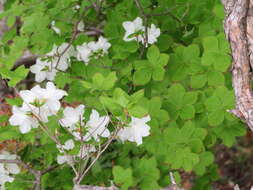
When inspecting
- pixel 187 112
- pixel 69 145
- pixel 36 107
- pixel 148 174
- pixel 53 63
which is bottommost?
pixel 148 174

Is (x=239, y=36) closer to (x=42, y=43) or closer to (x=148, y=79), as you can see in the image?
(x=148, y=79)

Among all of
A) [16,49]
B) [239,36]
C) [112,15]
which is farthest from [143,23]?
[239,36]

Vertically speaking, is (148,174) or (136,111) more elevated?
(136,111)

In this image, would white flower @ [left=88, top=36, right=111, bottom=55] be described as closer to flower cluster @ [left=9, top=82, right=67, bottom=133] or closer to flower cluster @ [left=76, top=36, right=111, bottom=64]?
flower cluster @ [left=76, top=36, right=111, bottom=64]

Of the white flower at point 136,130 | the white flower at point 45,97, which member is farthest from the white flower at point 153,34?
the white flower at point 45,97

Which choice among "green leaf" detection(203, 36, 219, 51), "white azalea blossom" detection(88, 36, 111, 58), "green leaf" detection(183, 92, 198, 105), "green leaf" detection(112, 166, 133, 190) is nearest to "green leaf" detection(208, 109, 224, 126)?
"green leaf" detection(183, 92, 198, 105)

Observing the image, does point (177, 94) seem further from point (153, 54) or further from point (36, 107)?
point (36, 107)

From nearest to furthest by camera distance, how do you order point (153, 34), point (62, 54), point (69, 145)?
point (69, 145) < point (153, 34) < point (62, 54)

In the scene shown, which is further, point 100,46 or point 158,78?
point 100,46

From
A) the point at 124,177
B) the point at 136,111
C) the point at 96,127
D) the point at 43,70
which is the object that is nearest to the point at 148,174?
the point at 124,177
